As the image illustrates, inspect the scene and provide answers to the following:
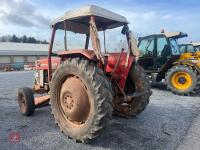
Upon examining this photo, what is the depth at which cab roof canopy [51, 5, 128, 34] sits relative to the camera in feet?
15.7

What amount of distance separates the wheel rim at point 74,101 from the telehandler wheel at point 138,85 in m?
1.41

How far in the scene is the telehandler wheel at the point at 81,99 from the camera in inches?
167

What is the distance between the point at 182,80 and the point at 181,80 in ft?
0.12

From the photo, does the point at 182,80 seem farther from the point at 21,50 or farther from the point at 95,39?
the point at 21,50

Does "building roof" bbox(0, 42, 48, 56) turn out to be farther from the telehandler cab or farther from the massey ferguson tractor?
the massey ferguson tractor

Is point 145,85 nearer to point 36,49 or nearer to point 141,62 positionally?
point 141,62

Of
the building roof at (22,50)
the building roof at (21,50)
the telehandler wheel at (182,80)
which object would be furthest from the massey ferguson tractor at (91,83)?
the building roof at (21,50)

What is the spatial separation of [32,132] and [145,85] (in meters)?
2.56

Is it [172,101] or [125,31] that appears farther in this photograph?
[172,101]

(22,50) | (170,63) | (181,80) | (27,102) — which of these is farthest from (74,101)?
(22,50)

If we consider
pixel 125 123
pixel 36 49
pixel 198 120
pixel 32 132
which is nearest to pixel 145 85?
pixel 125 123

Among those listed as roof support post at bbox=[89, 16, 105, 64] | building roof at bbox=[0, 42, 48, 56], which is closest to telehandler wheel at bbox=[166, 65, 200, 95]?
Result: roof support post at bbox=[89, 16, 105, 64]

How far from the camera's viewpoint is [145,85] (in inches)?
220

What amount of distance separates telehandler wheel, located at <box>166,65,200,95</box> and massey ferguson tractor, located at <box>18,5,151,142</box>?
4.71 metres
